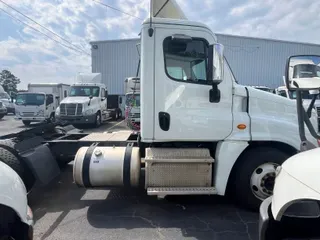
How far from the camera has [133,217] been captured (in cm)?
374

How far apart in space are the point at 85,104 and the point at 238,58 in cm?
1520

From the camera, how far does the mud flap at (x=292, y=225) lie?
5.82ft

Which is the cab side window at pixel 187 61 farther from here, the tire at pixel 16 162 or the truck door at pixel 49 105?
the truck door at pixel 49 105

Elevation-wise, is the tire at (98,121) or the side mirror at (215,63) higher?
the side mirror at (215,63)

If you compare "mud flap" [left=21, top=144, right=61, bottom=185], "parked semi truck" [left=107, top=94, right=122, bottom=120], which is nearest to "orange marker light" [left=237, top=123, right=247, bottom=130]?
"mud flap" [left=21, top=144, right=61, bottom=185]

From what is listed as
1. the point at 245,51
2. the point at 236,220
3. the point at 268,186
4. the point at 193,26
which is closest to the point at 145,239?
the point at 236,220

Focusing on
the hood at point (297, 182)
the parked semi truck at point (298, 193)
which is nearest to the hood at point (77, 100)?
the parked semi truck at point (298, 193)

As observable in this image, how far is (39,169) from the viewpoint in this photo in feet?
13.2

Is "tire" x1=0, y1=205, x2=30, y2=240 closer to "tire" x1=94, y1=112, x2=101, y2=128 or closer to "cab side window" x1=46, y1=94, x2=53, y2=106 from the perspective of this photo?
"tire" x1=94, y1=112, x2=101, y2=128

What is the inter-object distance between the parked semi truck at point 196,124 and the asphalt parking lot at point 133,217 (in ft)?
1.46

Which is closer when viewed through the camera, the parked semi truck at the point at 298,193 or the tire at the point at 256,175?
the parked semi truck at the point at 298,193

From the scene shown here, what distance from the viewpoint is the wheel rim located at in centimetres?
374

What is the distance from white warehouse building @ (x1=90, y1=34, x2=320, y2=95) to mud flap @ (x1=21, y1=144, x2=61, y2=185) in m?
18.7

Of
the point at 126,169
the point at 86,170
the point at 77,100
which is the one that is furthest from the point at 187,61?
the point at 77,100
